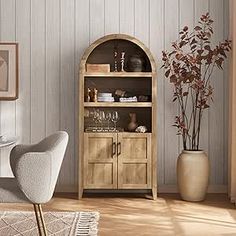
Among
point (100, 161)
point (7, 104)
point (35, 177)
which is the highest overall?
point (7, 104)

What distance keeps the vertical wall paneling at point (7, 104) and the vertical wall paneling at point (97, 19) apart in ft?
2.79

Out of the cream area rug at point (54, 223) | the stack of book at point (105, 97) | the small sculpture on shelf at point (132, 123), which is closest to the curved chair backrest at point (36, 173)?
the cream area rug at point (54, 223)

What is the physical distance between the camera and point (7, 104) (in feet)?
21.7

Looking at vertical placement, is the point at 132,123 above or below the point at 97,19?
below

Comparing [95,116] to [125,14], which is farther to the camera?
[125,14]

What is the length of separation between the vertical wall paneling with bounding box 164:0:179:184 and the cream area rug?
1492mm

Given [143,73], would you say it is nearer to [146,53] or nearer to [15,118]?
[146,53]

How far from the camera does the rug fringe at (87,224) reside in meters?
4.72

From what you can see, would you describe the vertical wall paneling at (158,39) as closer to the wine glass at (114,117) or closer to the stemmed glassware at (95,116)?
the wine glass at (114,117)

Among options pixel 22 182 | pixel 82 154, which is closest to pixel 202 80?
pixel 82 154

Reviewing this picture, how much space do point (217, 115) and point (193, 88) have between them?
1.81 ft

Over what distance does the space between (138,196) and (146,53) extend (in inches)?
59.6

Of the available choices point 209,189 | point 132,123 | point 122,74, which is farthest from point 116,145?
point 209,189

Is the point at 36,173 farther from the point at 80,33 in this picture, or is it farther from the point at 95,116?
the point at 80,33
